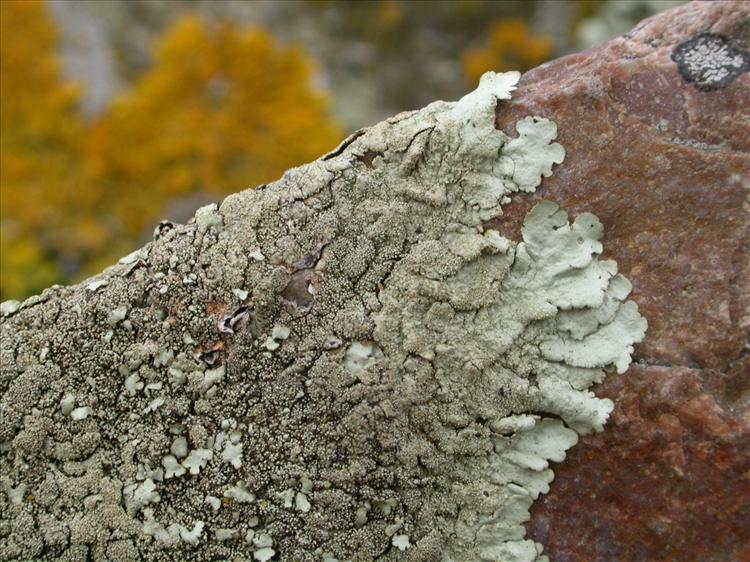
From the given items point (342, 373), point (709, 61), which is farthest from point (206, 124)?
point (709, 61)

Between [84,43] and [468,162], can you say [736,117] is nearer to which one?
[468,162]

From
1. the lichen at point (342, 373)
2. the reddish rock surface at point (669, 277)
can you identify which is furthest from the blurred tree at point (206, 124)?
the reddish rock surface at point (669, 277)

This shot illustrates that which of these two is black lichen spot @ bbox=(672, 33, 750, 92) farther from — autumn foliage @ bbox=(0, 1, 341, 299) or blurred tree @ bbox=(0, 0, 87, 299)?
blurred tree @ bbox=(0, 0, 87, 299)

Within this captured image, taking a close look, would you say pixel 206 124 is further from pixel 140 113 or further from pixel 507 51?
pixel 507 51

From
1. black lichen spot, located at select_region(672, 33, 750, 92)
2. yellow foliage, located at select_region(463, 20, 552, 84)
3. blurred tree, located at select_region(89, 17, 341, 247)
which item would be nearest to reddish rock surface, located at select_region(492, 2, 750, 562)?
black lichen spot, located at select_region(672, 33, 750, 92)

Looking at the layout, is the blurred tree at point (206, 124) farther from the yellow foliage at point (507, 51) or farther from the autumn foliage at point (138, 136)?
the yellow foliage at point (507, 51)
